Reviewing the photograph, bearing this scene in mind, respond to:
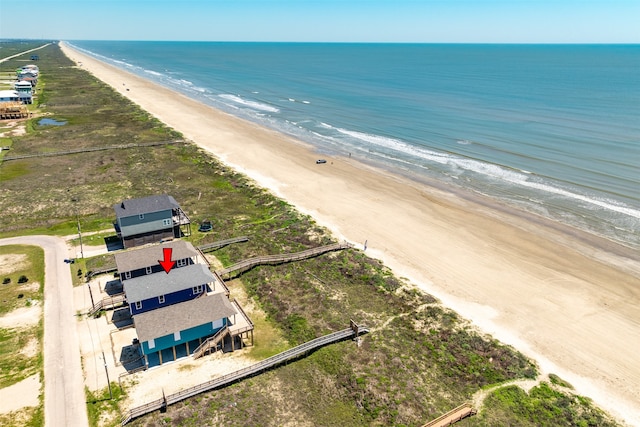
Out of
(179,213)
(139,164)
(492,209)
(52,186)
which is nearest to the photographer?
(179,213)

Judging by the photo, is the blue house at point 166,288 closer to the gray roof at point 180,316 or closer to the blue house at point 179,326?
the gray roof at point 180,316

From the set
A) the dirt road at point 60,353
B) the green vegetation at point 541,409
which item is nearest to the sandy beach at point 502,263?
the green vegetation at point 541,409

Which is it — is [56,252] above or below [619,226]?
below

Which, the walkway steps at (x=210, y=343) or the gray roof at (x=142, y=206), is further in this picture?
the gray roof at (x=142, y=206)

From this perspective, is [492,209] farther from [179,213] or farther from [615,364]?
[179,213]

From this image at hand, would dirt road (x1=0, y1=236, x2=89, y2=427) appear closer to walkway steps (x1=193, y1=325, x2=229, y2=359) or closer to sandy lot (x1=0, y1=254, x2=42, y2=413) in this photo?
sandy lot (x1=0, y1=254, x2=42, y2=413)

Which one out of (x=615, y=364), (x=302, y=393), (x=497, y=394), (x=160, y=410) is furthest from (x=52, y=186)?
(x=615, y=364)
